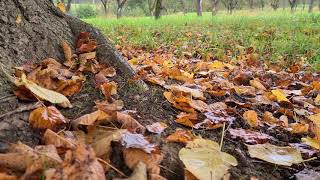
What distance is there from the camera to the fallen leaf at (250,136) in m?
1.54

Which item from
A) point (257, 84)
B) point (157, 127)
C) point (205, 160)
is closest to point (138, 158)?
point (205, 160)

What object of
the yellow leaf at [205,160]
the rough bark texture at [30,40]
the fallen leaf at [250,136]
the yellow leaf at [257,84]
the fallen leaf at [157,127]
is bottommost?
the yellow leaf at [257,84]

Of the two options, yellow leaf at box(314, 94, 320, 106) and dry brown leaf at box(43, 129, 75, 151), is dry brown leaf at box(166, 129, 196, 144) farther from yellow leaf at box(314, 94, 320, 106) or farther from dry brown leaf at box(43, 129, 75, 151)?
yellow leaf at box(314, 94, 320, 106)

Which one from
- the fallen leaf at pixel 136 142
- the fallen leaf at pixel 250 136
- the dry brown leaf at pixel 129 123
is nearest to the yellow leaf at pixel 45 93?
the dry brown leaf at pixel 129 123

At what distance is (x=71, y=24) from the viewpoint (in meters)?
2.11

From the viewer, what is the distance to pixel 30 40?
177 cm

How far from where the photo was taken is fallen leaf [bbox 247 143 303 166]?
1.37 metres

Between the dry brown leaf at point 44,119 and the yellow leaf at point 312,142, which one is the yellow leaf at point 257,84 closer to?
the yellow leaf at point 312,142

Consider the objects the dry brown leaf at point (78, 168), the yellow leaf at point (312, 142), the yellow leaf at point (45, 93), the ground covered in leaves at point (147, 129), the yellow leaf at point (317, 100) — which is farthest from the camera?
the yellow leaf at point (317, 100)

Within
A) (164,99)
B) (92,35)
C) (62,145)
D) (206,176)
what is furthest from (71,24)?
(206,176)

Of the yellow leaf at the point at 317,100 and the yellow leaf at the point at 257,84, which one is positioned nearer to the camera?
the yellow leaf at the point at 317,100

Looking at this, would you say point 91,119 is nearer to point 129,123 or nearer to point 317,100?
point 129,123

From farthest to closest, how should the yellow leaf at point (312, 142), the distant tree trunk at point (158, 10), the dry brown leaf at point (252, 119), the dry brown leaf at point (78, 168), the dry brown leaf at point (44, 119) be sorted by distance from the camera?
the distant tree trunk at point (158, 10) → the dry brown leaf at point (252, 119) → the yellow leaf at point (312, 142) → the dry brown leaf at point (44, 119) → the dry brown leaf at point (78, 168)

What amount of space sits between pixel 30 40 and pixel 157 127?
774 millimetres
